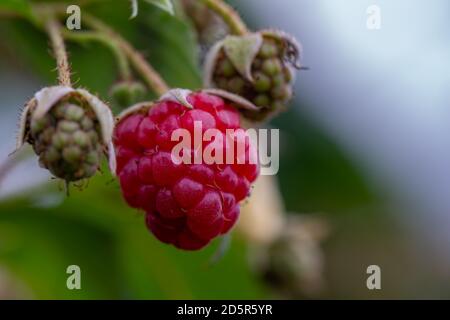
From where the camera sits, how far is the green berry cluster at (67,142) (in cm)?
156

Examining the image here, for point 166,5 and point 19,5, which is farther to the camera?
point 19,5

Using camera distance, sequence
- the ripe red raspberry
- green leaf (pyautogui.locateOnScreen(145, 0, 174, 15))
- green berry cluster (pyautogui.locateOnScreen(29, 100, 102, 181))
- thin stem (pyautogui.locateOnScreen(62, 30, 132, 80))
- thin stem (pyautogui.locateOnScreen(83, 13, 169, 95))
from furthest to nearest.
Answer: thin stem (pyautogui.locateOnScreen(62, 30, 132, 80)) < thin stem (pyautogui.locateOnScreen(83, 13, 169, 95)) < green leaf (pyautogui.locateOnScreen(145, 0, 174, 15)) < the ripe red raspberry < green berry cluster (pyautogui.locateOnScreen(29, 100, 102, 181))

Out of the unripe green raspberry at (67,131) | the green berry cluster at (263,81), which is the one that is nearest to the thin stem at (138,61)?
the green berry cluster at (263,81)

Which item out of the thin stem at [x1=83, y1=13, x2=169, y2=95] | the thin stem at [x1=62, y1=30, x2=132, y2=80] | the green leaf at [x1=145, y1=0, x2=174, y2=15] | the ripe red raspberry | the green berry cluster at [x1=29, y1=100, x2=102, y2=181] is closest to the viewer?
the green berry cluster at [x1=29, y1=100, x2=102, y2=181]

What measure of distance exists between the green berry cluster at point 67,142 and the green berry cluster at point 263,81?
439 millimetres

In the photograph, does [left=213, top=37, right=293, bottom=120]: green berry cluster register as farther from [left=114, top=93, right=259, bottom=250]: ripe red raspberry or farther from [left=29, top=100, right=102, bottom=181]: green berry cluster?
[left=29, top=100, right=102, bottom=181]: green berry cluster

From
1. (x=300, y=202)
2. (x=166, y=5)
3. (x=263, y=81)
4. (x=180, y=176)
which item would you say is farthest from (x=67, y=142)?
(x=300, y=202)

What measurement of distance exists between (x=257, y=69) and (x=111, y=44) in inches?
14.9

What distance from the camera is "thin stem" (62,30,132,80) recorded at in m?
2.08

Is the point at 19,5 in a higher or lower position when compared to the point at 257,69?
higher

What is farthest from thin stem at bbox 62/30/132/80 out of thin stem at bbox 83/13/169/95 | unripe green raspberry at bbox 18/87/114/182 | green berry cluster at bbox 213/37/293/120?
unripe green raspberry at bbox 18/87/114/182

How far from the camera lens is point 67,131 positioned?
5.14 feet

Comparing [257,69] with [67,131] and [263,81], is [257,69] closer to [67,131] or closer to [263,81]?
[263,81]

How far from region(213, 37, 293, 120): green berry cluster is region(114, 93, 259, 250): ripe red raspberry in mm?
159
